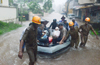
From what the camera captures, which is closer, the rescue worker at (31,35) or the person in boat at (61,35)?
the rescue worker at (31,35)

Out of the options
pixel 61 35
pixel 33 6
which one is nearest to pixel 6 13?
pixel 61 35

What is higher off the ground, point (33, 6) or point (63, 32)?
point (33, 6)

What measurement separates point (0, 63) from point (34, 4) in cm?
2365

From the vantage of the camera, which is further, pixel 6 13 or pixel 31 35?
pixel 6 13

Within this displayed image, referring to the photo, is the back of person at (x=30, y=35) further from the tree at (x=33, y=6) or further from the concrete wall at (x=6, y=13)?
the tree at (x=33, y=6)

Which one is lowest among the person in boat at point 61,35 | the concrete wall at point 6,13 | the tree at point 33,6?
the person in boat at point 61,35

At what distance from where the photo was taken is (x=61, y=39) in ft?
18.7

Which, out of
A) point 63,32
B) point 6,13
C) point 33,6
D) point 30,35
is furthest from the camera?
point 33,6

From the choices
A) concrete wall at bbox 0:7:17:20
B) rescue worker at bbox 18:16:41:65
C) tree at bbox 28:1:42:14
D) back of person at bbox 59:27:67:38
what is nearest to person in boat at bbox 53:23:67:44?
back of person at bbox 59:27:67:38

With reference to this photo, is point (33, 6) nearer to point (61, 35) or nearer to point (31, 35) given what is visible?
point (61, 35)

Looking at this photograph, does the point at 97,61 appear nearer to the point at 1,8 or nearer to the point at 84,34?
the point at 84,34

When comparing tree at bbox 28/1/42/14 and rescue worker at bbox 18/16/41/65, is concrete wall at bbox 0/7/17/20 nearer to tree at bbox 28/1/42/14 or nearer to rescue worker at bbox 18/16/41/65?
rescue worker at bbox 18/16/41/65

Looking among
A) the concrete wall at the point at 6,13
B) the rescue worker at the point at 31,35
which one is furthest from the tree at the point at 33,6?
the rescue worker at the point at 31,35

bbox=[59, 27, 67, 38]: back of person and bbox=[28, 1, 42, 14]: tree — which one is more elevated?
bbox=[28, 1, 42, 14]: tree
